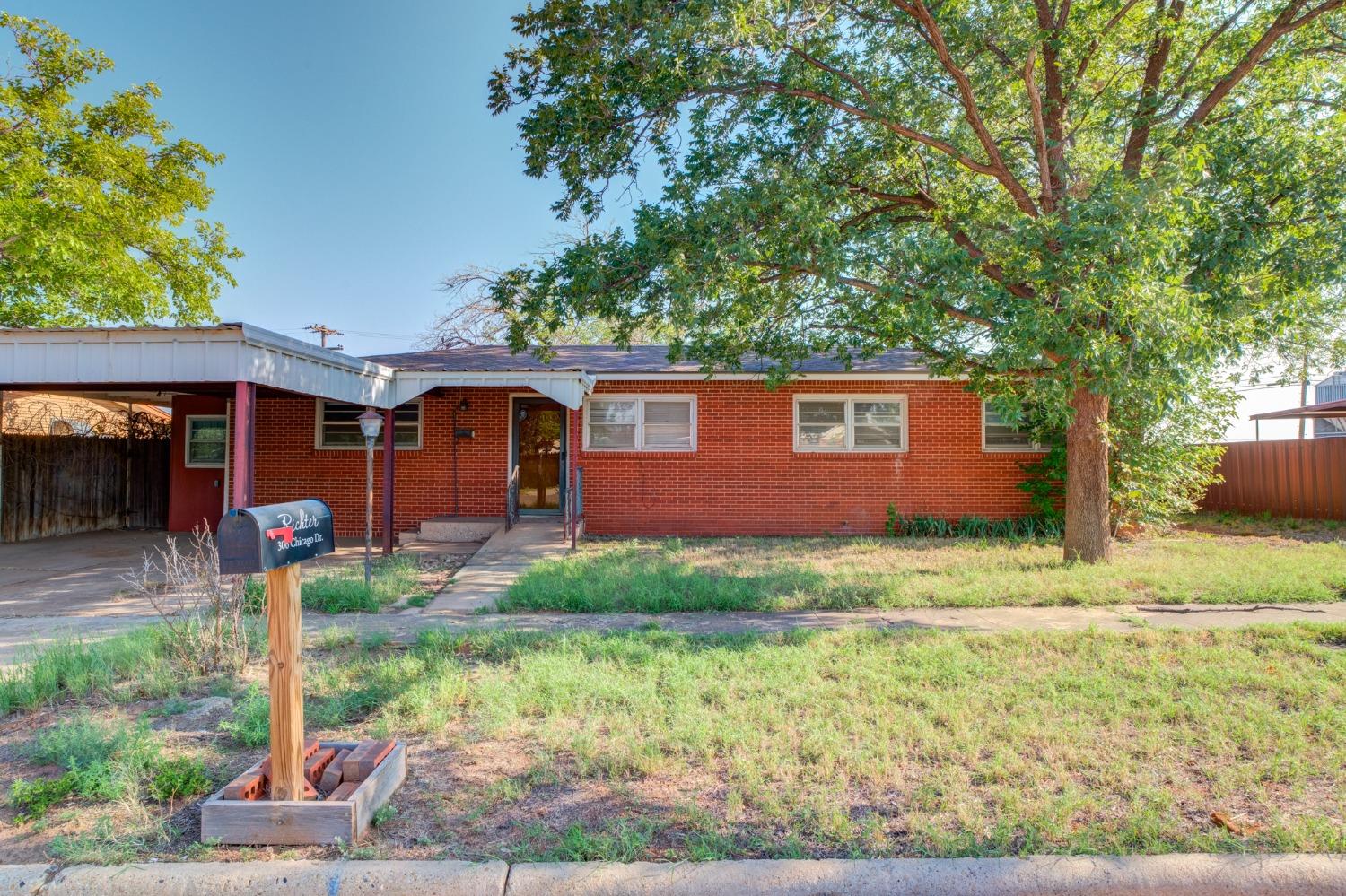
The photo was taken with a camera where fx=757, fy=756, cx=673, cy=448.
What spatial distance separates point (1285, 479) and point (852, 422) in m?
9.57

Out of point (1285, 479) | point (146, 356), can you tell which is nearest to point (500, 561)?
point (146, 356)

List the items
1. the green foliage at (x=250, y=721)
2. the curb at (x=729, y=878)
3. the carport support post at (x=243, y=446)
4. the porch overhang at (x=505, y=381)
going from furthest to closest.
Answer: the porch overhang at (x=505, y=381) → the carport support post at (x=243, y=446) → the green foliage at (x=250, y=721) → the curb at (x=729, y=878)

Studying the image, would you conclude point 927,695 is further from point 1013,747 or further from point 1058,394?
point 1058,394

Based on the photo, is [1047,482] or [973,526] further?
[1047,482]

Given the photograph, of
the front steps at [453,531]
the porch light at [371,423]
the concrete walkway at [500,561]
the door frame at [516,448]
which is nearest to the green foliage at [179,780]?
the concrete walkway at [500,561]

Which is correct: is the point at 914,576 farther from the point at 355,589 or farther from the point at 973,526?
the point at 355,589

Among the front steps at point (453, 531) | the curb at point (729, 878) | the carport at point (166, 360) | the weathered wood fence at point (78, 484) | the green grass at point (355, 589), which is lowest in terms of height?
the curb at point (729, 878)

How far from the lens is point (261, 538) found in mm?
2914

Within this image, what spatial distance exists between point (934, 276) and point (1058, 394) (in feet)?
6.01

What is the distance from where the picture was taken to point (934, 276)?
8.06 m

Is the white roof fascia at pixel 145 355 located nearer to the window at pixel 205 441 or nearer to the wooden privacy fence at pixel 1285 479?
the window at pixel 205 441

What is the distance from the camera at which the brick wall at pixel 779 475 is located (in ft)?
44.2

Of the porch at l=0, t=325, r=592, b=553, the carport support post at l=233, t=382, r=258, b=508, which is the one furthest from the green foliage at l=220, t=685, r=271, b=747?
the porch at l=0, t=325, r=592, b=553

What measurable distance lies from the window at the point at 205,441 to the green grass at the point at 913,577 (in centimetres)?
762
